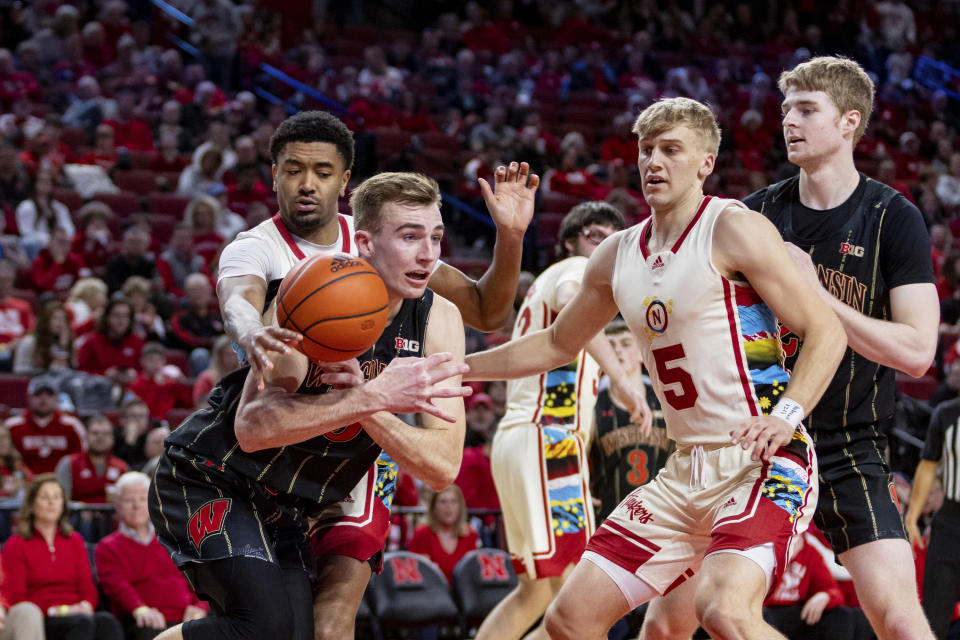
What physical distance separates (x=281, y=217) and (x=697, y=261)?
167 centimetres

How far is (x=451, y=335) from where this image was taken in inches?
161

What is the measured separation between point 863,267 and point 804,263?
0.43 meters

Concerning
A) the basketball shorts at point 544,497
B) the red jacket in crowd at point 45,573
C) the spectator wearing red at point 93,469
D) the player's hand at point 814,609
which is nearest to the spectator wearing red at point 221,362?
the spectator wearing red at point 93,469

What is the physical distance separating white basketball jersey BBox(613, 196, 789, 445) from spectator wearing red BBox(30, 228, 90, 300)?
8.05m

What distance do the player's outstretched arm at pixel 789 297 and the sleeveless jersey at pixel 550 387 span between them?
89.4 inches

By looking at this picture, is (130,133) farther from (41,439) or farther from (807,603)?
(807,603)

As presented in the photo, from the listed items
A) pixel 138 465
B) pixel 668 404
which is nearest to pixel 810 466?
pixel 668 404

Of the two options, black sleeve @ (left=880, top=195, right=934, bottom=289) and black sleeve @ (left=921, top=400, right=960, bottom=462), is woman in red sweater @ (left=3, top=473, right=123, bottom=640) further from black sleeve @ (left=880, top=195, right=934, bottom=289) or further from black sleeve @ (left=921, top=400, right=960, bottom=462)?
black sleeve @ (left=921, top=400, right=960, bottom=462)

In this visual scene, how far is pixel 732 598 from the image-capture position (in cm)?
348

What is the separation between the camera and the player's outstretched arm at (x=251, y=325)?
3365 millimetres

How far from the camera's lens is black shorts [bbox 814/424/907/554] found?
4129mm

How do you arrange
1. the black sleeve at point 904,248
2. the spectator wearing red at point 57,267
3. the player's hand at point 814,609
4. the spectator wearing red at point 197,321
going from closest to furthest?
the black sleeve at point 904,248 → the player's hand at point 814,609 → the spectator wearing red at point 197,321 → the spectator wearing red at point 57,267

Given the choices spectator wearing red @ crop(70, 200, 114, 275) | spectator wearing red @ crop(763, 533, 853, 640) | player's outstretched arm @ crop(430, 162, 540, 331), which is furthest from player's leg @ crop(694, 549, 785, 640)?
spectator wearing red @ crop(70, 200, 114, 275)

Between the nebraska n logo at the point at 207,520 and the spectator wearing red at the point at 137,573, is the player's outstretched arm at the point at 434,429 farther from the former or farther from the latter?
the spectator wearing red at the point at 137,573
